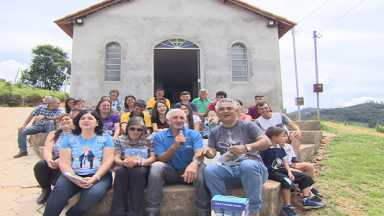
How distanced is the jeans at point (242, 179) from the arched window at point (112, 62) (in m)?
7.56

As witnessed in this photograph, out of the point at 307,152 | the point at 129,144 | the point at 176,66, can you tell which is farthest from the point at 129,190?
the point at 176,66

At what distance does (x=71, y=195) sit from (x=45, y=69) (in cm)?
3712

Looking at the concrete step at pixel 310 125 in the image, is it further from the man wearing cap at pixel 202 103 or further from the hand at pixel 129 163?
the hand at pixel 129 163

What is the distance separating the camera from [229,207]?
246 cm

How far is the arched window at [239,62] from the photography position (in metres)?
9.87

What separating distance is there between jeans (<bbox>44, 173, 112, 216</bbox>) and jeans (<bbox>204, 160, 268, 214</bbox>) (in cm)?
A: 129

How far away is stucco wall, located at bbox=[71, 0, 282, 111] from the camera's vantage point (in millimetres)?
9391

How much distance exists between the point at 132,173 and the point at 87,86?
23.8 feet

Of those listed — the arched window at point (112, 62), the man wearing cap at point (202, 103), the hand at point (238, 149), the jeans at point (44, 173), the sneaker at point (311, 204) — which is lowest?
the sneaker at point (311, 204)

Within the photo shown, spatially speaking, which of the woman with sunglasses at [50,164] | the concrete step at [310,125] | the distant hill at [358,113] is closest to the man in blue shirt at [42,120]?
the woman with sunglasses at [50,164]

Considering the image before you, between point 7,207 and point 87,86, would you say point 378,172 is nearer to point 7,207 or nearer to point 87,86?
point 7,207

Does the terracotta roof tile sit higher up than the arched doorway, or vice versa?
the terracotta roof tile

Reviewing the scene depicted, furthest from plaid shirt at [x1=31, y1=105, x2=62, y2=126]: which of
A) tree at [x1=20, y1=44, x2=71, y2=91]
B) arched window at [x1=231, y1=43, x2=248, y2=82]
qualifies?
tree at [x1=20, y1=44, x2=71, y2=91]

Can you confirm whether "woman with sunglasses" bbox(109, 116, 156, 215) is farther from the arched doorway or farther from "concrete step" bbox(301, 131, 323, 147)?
the arched doorway
